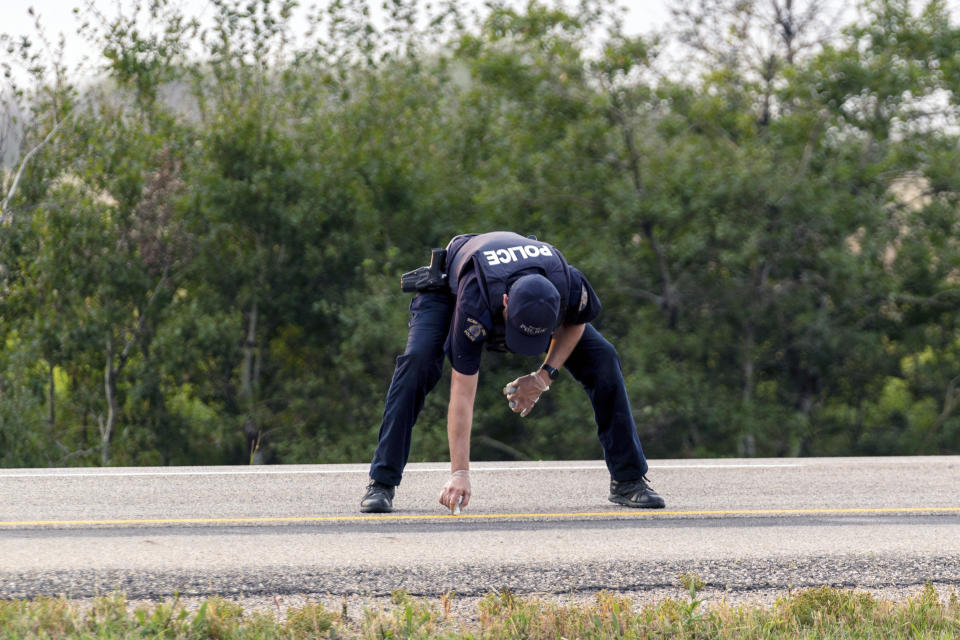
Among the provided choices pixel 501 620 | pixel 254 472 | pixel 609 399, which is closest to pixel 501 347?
pixel 609 399

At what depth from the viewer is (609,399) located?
5422 millimetres

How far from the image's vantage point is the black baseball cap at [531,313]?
4.45 m

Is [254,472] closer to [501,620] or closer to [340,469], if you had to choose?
[340,469]

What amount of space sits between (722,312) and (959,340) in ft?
15.3

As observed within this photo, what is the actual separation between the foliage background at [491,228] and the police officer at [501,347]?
13742mm

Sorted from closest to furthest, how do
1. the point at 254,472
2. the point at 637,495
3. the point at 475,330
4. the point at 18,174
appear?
the point at 475,330
the point at 637,495
the point at 254,472
the point at 18,174

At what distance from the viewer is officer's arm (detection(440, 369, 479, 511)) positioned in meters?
4.77

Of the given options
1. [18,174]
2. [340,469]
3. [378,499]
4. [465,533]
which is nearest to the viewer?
[465,533]

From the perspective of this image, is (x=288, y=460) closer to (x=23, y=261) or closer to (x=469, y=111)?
(x=23, y=261)

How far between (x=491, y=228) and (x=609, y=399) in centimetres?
1596

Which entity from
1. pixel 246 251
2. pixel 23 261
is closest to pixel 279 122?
pixel 246 251

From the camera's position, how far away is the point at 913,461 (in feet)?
26.3

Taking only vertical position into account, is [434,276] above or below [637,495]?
above

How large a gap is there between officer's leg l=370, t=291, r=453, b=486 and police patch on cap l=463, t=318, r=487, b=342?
518 millimetres
